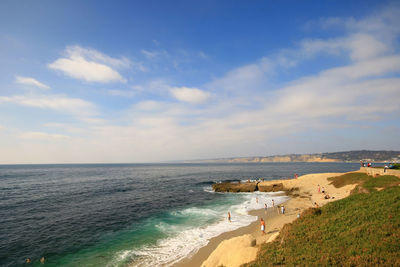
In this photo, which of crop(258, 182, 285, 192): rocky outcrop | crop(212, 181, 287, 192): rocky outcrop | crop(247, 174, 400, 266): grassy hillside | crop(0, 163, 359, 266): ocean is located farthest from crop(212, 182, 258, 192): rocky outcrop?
crop(247, 174, 400, 266): grassy hillside

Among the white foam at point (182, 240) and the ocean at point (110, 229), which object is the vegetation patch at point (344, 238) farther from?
the ocean at point (110, 229)

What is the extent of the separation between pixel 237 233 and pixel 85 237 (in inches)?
743

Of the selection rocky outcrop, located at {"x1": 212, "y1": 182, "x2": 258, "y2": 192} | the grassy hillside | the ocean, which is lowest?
rocky outcrop, located at {"x1": 212, "y1": 182, "x2": 258, "y2": 192}

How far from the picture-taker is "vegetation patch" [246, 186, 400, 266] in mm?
9602

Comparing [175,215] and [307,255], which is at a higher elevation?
[307,255]

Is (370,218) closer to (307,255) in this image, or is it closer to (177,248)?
(307,255)

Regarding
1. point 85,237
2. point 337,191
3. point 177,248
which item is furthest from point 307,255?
point 337,191

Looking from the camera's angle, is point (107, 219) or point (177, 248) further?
point (107, 219)

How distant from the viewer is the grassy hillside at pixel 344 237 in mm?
9609

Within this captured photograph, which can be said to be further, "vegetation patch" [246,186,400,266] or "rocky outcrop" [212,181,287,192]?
"rocky outcrop" [212,181,287,192]

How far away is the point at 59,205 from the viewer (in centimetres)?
3909

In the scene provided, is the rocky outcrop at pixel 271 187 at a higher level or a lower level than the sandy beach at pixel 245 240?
lower

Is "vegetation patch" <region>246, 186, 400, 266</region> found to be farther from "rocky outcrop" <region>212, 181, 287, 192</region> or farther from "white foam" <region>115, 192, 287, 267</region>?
"rocky outcrop" <region>212, 181, 287, 192</region>

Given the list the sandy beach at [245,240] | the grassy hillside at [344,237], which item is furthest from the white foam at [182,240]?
the grassy hillside at [344,237]
